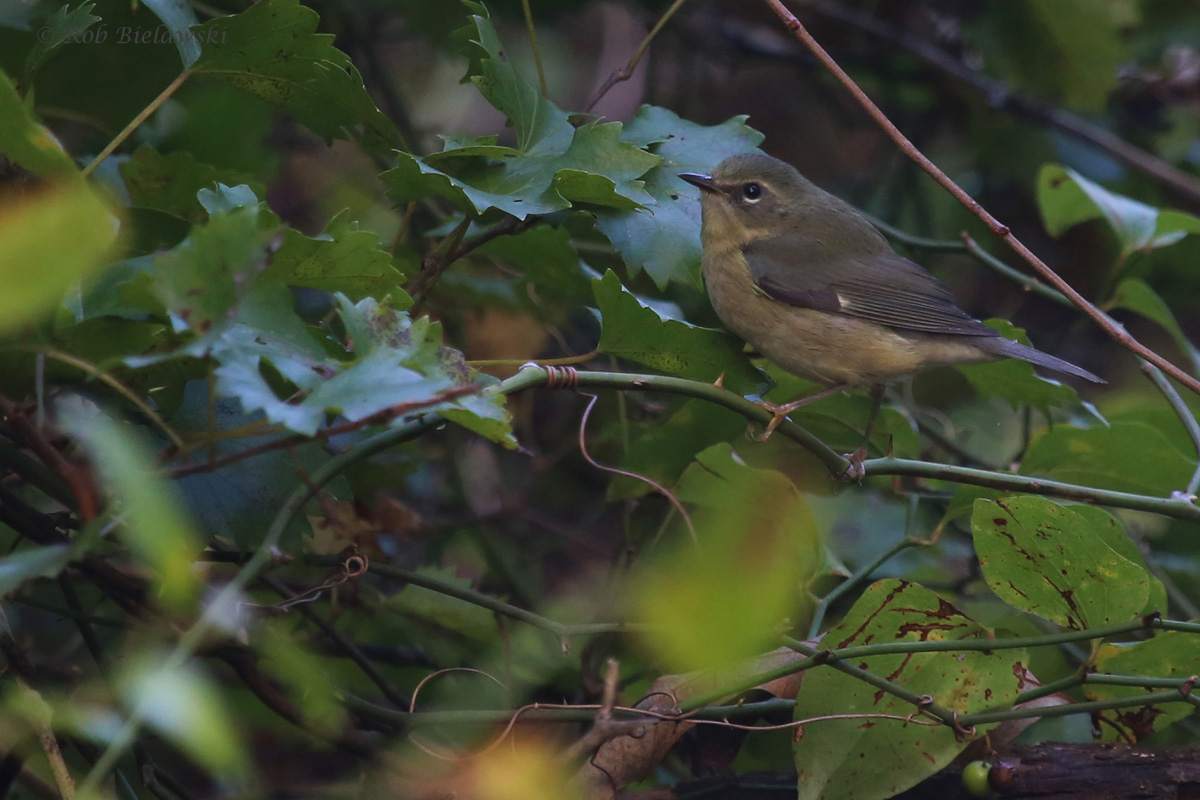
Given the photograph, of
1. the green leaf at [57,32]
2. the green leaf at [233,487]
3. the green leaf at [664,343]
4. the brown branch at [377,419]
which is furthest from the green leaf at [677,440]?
the green leaf at [57,32]

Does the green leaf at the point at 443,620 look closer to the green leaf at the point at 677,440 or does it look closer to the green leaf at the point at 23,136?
the green leaf at the point at 677,440

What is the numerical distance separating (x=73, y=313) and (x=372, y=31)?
2349mm

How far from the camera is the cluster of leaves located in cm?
120

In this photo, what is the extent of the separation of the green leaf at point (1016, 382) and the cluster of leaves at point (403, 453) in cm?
1

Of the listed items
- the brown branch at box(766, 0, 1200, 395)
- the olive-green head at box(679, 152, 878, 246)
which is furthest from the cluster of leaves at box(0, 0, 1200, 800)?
the olive-green head at box(679, 152, 878, 246)

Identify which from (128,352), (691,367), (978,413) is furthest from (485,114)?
(128,352)

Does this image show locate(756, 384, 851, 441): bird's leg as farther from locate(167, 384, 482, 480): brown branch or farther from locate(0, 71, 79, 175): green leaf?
locate(0, 71, 79, 175): green leaf

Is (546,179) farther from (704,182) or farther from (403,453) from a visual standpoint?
A: (704,182)

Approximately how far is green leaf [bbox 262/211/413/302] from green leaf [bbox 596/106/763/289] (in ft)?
1.70

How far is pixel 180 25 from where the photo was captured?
192cm

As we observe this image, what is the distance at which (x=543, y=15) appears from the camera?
12.8 feet

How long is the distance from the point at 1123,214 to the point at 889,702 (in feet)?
5.13

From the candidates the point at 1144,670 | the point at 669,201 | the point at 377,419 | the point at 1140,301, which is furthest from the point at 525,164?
the point at 1140,301

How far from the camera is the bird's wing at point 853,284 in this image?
299cm
